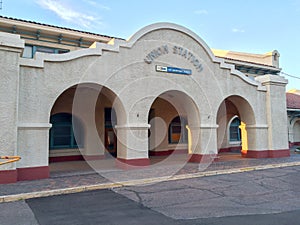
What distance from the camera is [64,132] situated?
15.5 m

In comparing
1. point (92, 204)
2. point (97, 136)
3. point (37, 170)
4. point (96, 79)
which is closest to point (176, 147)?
point (97, 136)

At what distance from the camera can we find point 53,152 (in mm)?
14945

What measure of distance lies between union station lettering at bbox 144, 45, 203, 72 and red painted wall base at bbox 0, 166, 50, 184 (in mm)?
6379

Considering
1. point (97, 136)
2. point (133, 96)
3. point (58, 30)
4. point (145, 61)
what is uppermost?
point (58, 30)

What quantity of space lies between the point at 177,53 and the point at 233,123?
1223 cm

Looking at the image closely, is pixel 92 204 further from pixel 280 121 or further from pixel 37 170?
pixel 280 121

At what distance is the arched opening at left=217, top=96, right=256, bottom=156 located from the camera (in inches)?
631

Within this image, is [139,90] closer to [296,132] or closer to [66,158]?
[66,158]

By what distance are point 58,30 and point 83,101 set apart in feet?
13.9

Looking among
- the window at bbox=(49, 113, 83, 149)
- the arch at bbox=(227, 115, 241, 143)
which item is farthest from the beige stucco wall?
the arch at bbox=(227, 115, 241, 143)

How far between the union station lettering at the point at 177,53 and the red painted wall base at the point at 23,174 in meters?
6.38

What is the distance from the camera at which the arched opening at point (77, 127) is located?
1503 cm

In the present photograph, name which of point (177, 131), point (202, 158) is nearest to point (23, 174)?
point (202, 158)

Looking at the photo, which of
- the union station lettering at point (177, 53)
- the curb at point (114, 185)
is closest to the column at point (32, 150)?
the curb at point (114, 185)
